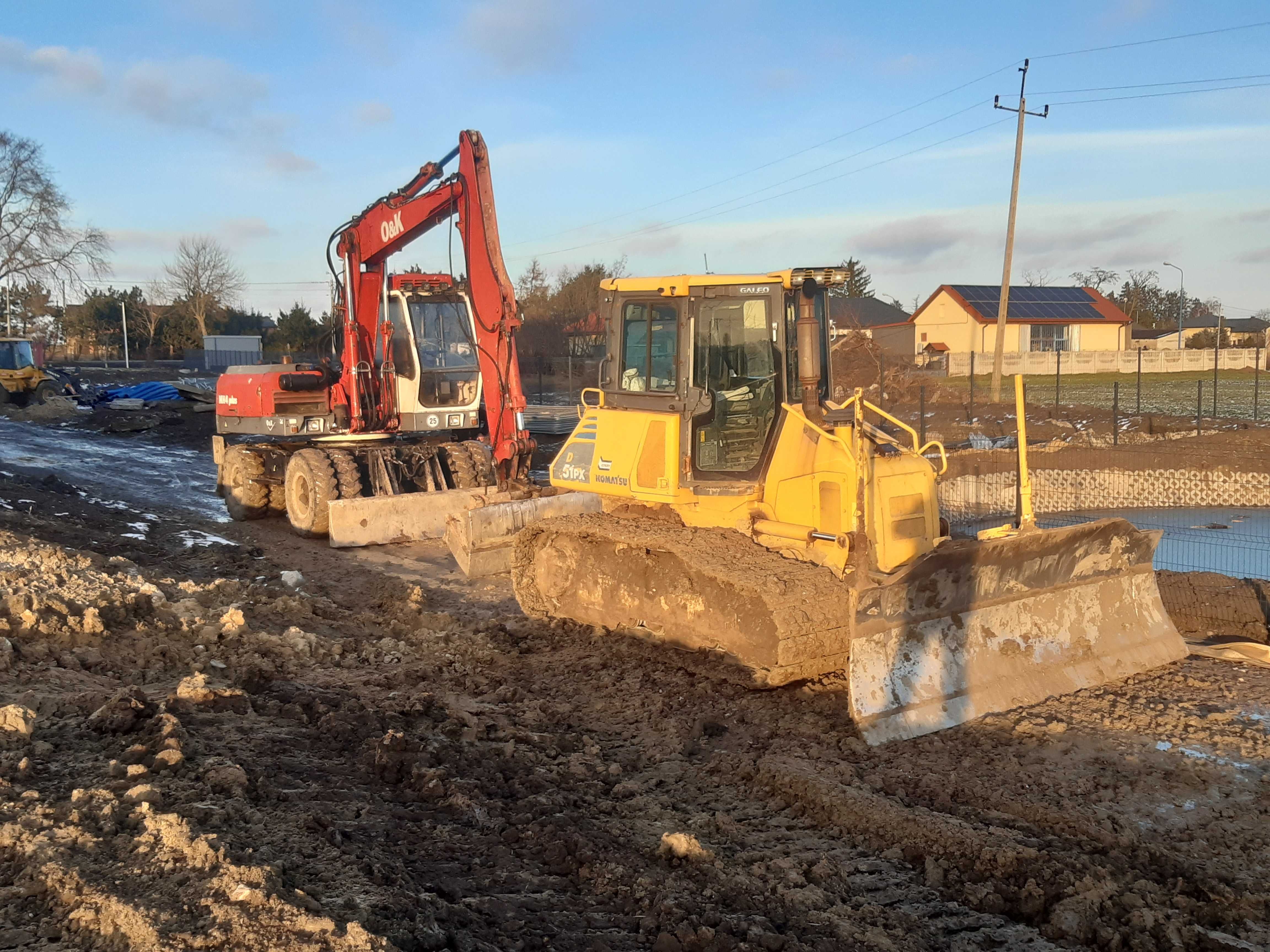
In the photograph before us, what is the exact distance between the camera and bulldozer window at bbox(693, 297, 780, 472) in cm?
683

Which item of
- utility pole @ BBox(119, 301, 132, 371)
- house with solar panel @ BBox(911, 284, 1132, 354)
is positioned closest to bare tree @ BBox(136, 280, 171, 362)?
utility pole @ BBox(119, 301, 132, 371)

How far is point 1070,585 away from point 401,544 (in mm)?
7264

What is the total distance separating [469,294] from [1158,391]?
28260 mm

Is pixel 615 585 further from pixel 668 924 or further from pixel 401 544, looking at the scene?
pixel 401 544

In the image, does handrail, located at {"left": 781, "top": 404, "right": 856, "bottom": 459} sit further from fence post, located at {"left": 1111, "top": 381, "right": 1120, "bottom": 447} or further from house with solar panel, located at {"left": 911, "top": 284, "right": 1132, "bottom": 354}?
house with solar panel, located at {"left": 911, "top": 284, "right": 1132, "bottom": 354}

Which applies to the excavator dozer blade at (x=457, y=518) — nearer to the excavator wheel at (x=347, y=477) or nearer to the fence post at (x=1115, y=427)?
the excavator wheel at (x=347, y=477)

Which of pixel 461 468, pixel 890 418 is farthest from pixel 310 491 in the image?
pixel 890 418

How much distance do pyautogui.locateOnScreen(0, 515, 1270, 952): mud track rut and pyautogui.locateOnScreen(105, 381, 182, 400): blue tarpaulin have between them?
26.2 meters

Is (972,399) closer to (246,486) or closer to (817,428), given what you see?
(246,486)

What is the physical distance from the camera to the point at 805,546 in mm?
6605

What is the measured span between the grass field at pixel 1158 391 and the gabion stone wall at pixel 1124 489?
5.99 m

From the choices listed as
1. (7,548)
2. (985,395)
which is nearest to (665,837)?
(7,548)

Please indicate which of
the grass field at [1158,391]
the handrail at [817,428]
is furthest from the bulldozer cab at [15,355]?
the handrail at [817,428]

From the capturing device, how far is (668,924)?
3.71 meters
